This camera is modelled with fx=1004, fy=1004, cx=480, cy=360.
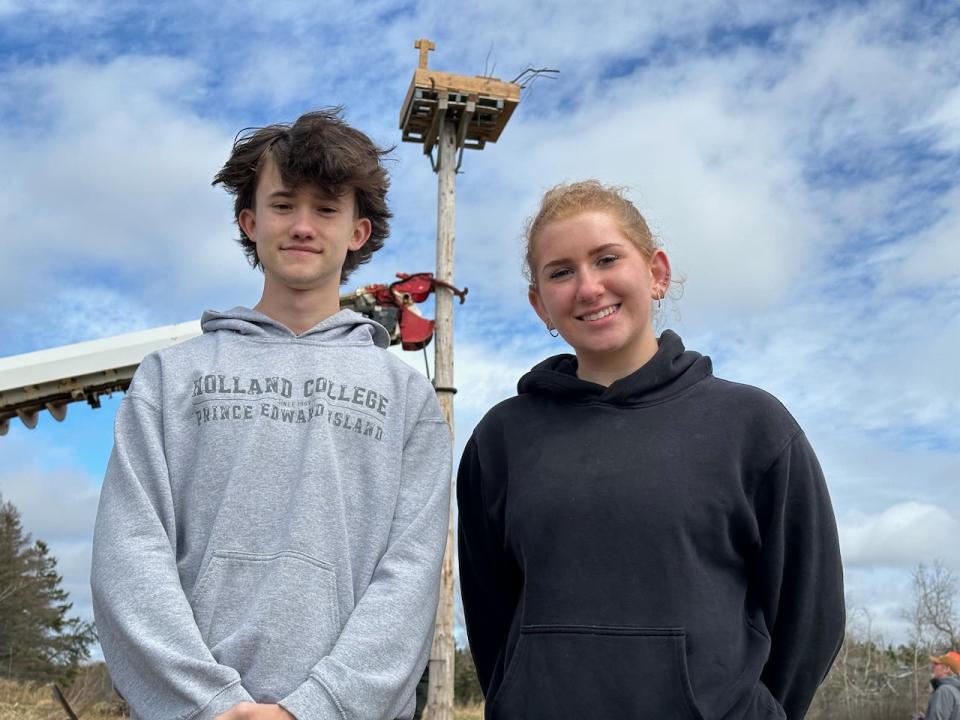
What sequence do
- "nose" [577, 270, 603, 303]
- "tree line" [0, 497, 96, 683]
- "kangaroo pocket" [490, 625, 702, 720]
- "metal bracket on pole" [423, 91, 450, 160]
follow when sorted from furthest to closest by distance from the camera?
1. "tree line" [0, 497, 96, 683]
2. "metal bracket on pole" [423, 91, 450, 160]
3. "nose" [577, 270, 603, 303]
4. "kangaroo pocket" [490, 625, 702, 720]

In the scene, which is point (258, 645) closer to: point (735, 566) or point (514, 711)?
point (514, 711)

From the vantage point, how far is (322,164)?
7.79 feet


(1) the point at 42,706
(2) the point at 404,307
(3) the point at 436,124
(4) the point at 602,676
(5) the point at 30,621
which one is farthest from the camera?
(5) the point at 30,621

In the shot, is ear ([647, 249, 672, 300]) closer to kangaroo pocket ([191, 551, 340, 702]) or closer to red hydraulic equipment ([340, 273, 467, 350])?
kangaroo pocket ([191, 551, 340, 702])

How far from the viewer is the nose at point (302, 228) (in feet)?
7.68

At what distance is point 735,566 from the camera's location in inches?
86.4

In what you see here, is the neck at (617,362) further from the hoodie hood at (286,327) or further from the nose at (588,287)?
the hoodie hood at (286,327)

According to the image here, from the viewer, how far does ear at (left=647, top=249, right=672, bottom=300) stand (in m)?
2.50

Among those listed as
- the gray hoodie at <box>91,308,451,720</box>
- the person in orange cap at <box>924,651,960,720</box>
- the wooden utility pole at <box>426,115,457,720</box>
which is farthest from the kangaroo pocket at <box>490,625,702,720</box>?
the person in orange cap at <box>924,651,960,720</box>

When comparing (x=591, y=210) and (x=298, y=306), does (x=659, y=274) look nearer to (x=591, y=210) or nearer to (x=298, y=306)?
(x=591, y=210)

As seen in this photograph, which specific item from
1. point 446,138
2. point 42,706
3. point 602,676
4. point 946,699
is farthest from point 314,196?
point 946,699

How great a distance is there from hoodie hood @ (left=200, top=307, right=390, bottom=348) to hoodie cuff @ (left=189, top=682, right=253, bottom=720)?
0.82m

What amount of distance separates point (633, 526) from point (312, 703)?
2.48 feet

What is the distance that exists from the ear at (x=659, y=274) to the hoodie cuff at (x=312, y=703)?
47.9 inches
